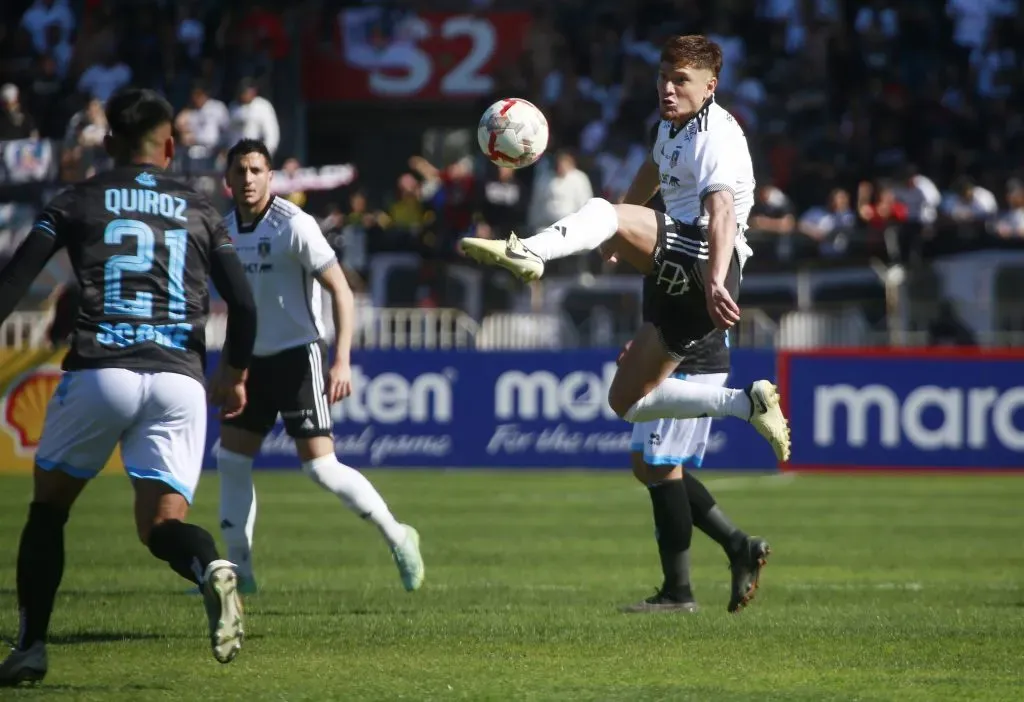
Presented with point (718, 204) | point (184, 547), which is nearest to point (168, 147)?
point (184, 547)

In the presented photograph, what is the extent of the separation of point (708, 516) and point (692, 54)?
7.92 feet

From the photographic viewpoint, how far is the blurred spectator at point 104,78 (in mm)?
25531

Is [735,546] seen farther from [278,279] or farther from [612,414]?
[612,414]

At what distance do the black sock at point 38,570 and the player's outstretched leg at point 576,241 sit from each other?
199 cm

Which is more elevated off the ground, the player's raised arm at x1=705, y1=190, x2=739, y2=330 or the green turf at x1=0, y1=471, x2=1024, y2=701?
the player's raised arm at x1=705, y1=190, x2=739, y2=330

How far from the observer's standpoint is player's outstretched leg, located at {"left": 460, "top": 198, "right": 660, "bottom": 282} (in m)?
7.14

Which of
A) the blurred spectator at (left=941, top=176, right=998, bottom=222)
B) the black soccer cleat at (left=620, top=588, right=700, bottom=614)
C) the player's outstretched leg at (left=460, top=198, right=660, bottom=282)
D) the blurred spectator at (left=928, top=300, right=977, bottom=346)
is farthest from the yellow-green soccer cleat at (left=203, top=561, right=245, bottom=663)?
the blurred spectator at (left=941, top=176, right=998, bottom=222)

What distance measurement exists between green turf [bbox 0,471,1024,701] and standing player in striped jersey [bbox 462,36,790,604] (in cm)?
107

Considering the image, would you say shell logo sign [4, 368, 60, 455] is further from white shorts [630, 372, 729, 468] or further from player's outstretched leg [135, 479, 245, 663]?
player's outstretched leg [135, 479, 245, 663]

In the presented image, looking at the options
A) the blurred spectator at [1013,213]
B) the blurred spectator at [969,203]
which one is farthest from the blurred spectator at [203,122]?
the blurred spectator at [1013,213]

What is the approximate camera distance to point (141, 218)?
6238mm

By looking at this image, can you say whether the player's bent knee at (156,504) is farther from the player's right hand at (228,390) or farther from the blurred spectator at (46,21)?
the blurred spectator at (46,21)

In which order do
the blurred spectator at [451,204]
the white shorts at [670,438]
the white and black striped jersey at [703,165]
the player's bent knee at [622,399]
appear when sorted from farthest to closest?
the blurred spectator at [451,204] → the white shorts at [670,438] → the player's bent knee at [622,399] → the white and black striped jersey at [703,165]

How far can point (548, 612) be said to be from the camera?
346 inches
